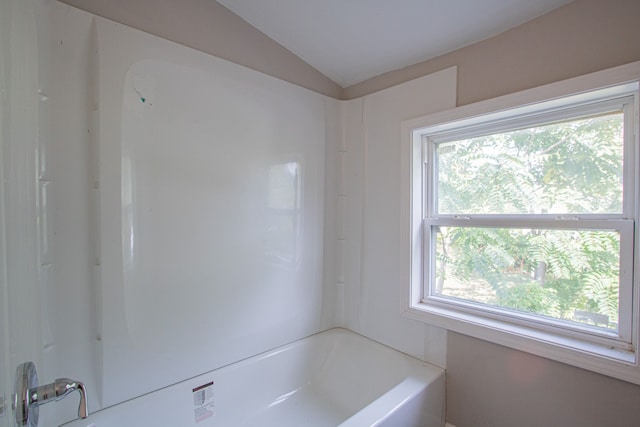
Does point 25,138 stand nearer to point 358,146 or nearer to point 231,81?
point 231,81

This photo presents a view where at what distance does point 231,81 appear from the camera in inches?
58.9

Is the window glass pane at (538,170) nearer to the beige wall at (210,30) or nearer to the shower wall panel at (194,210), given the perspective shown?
the shower wall panel at (194,210)

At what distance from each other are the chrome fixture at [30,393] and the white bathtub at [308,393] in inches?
22.8

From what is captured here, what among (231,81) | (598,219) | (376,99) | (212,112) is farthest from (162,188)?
(598,219)

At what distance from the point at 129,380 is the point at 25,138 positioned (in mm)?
1022

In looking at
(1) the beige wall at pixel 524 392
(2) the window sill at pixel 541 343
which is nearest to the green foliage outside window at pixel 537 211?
(2) the window sill at pixel 541 343

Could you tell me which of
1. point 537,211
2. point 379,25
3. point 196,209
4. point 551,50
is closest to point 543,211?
point 537,211

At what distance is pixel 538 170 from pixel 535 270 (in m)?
0.47

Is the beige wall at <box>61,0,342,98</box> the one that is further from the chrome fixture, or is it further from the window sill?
the window sill

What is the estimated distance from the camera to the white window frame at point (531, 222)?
107cm

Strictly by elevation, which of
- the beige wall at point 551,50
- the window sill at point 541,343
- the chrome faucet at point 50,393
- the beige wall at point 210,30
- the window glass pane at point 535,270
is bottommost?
the window sill at point 541,343

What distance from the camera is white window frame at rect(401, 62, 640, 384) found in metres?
1.07

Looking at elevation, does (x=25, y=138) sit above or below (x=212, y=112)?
below

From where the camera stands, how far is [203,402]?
1.41 meters
